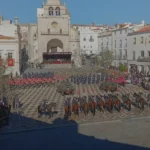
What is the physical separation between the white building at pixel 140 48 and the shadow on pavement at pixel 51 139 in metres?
34.3

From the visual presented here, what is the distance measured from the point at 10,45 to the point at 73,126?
2800cm

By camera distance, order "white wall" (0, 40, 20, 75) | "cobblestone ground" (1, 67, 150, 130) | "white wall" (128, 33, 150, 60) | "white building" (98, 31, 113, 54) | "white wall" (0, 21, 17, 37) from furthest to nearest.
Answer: "white building" (98, 31, 113, 54) → "white wall" (0, 21, 17, 37) → "white wall" (128, 33, 150, 60) → "white wall" (0, 40, 20, 75) → "cobblestone ground" (1, 67, 150, 130)

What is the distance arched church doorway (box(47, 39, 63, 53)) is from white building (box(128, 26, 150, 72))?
15960mm

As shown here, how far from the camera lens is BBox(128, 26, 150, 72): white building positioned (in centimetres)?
4950

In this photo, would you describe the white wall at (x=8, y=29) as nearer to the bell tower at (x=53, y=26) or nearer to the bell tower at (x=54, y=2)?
the bell tower at (x=53, y=26)

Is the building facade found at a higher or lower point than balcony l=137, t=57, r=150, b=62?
higher

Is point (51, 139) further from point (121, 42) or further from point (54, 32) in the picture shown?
point (54, 32)

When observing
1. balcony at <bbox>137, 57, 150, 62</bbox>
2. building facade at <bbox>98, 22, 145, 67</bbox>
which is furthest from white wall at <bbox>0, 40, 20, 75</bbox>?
building facade at <bbox>98, 22, 145, 67</bbox>

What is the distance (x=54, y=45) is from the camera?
64.5 m

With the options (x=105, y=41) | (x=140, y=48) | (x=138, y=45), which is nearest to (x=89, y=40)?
(x=105, y=41)

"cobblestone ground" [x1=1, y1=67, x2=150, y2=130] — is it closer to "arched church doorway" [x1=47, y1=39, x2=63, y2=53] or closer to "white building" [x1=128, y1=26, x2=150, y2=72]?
"white building" [x1=128, y1=26, x2=150, y2=72]

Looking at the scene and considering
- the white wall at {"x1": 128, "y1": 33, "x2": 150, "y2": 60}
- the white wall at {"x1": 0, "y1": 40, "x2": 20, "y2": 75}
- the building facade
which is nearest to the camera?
the white wall at {"x1": 0, "y1": 40, "x2": 20, "y2": 75}

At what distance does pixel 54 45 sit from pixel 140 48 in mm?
20892

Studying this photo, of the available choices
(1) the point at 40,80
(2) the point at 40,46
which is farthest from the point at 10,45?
(2) the point at 40,46
